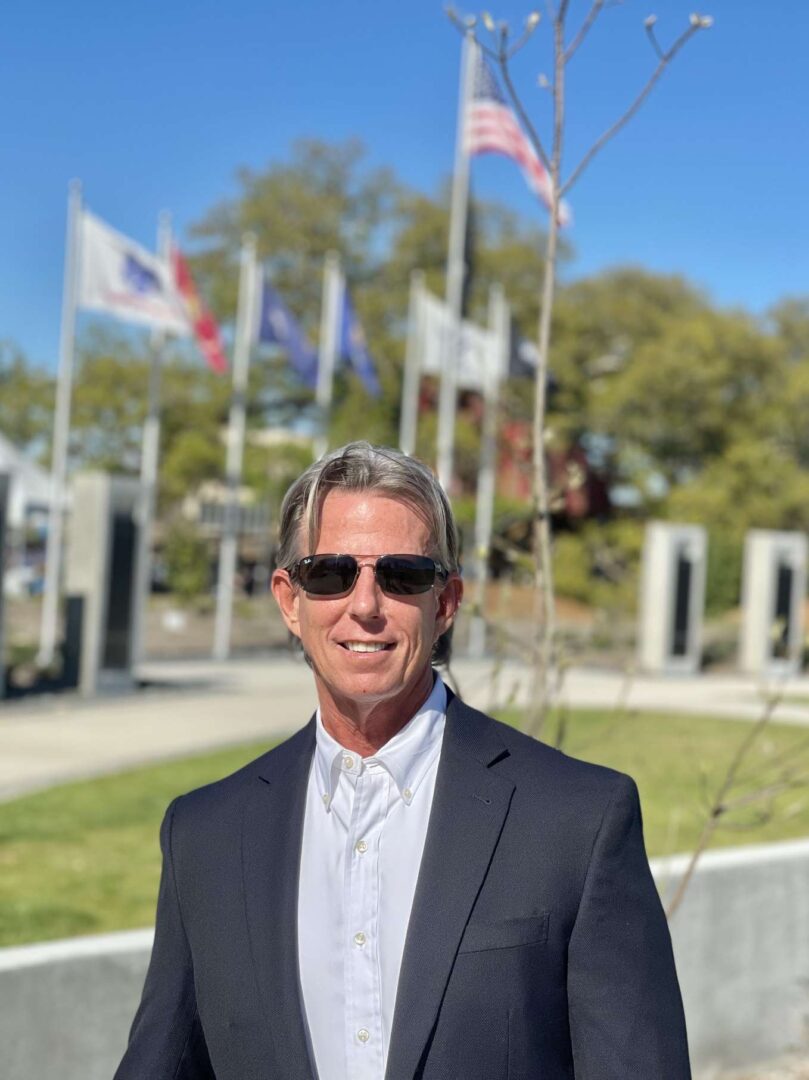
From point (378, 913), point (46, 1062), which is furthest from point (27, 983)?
point (378, 913)

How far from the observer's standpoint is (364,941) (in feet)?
6.23

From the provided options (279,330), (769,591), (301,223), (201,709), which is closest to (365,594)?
(201,709)

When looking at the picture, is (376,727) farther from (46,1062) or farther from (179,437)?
(179,437)

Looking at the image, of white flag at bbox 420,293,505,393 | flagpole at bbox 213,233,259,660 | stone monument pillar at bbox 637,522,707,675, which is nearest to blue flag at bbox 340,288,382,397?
white flag at bbox 420,293,505,393

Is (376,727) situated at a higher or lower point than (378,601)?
lower

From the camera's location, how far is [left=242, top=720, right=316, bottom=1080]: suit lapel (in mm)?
1897

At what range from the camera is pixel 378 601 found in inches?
76.2

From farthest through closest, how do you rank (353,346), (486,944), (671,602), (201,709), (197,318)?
(671,602) → (353,346) → (197,318) → (201,709) → (486,944)

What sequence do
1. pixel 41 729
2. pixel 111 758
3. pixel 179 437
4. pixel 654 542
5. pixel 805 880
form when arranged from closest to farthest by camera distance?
pixel 805 880
pixel 111 758
pixel 41 729
pixel 654 542
pixel 179 437

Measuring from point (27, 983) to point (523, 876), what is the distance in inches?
81.1

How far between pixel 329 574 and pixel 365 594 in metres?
0.07

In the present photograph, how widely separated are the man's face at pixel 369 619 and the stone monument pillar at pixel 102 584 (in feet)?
50.8

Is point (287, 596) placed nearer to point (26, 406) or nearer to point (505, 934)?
point (505, 934)

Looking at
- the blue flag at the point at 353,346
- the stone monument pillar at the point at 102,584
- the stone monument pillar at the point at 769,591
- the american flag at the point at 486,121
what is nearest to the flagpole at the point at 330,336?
the blue flag at the point at 353,346
